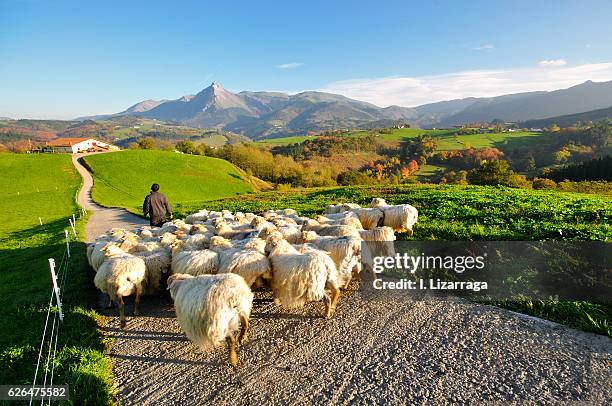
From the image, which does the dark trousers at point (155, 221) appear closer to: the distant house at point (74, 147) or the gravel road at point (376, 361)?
the gravel road at point (376, 361)

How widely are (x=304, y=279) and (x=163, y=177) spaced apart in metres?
66.9

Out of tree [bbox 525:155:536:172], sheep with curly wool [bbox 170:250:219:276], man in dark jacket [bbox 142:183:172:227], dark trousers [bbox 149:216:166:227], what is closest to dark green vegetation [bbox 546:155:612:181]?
tree [bbox 525:155:536:172]

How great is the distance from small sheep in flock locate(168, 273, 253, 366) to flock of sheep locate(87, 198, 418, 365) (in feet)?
0.06

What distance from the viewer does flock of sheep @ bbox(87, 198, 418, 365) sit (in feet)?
21.8

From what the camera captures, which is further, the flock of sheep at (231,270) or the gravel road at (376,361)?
the flock of sheep at (231,270)

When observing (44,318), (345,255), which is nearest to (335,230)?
(345,255)

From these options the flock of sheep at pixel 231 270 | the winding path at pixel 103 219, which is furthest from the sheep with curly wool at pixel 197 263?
the winding path at pixel 103 219

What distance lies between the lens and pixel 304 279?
8070 millimetres

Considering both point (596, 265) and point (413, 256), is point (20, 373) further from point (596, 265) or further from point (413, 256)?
point (596, 265)

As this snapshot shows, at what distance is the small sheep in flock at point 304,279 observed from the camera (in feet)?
26.5

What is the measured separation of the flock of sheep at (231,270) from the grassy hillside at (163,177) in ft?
147

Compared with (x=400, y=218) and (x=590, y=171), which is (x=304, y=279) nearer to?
(x=400, y=218)

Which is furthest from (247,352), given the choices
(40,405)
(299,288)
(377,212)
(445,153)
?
(445,153)

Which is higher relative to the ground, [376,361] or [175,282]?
[175,282]
